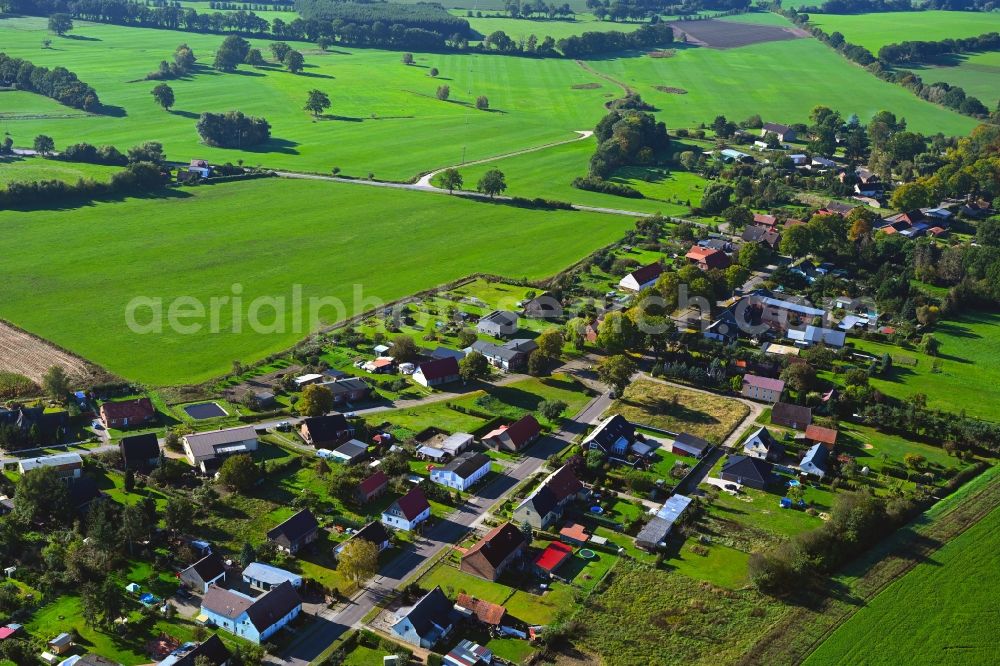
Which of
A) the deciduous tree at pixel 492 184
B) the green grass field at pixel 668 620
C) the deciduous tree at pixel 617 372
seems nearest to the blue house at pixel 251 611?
the green grass field at pixel 668 620

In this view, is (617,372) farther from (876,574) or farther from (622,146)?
(622,146)

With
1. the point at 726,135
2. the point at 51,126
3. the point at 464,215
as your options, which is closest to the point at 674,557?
the point at 464,215

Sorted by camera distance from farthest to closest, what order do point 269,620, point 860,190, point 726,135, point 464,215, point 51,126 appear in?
point 726,135 → point 51,126 → point 860,190 → point 464,215 → point 269,620

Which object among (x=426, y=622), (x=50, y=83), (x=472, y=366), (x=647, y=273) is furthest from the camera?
(x=50, y=83)

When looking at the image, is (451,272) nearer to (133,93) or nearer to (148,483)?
(148,483)

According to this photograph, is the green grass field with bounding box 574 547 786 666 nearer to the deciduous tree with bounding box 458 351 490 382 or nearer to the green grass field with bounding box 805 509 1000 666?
the green grass field with bounding box 805 509 1000 666

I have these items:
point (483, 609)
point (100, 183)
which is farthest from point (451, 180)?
point (483, 609)

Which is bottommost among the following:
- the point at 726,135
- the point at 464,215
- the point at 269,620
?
the point at 269,620

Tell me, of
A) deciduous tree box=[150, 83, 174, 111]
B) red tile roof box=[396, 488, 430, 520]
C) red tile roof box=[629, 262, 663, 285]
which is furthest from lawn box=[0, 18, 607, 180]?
red tile roof box=[396, 488, 430, 520]
